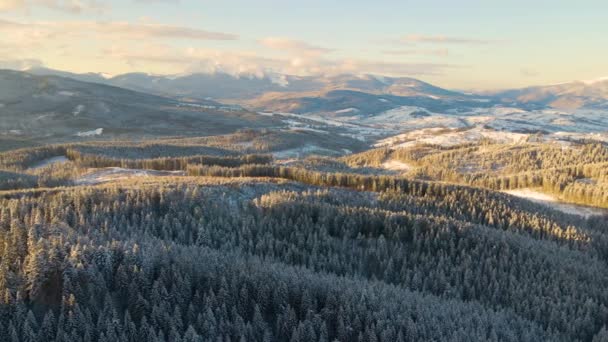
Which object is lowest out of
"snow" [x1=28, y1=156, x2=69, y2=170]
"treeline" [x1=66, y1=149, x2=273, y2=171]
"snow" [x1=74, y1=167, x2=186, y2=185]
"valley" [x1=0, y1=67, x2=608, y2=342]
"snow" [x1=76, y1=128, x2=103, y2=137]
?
"snow" [x1=76, y1=128, x2=103, y2=137]

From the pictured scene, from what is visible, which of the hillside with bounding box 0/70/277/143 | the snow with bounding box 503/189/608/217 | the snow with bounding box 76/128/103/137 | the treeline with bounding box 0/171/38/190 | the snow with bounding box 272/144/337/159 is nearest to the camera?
the treeline with bounding box 0/171/38/190

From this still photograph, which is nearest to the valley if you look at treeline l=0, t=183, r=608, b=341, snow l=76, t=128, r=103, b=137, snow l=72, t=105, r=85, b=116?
treeline l=0, t=183, r=608, b=341

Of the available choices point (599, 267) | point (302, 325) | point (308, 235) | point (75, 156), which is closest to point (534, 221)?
point (599, 267)

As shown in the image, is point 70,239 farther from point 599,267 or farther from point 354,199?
point 599,267

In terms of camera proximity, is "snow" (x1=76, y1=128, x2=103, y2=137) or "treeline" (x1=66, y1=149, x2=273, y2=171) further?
"snow" (x1=76, y1=128, x2=103, y2=137)

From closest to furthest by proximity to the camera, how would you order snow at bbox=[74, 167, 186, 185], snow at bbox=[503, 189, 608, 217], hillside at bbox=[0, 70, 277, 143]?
snow at bbox=[74, 167, 186, 185] → snow at bbox=[503, 189, 608, 217] → hillside at bbox=[0, 70, 277, 143]

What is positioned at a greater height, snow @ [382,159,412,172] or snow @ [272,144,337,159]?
snow @ [382,159,412,172]

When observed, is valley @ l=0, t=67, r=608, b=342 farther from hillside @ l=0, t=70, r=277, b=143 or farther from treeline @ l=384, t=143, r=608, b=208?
hillside @ l=0, t=70, r=277, b=143

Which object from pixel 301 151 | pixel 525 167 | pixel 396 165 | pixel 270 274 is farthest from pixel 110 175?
pixel 301 151
